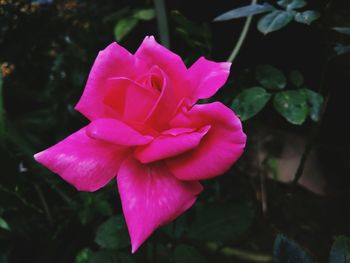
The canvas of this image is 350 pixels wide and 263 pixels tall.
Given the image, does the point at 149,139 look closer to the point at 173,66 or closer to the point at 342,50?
the point at 173,66

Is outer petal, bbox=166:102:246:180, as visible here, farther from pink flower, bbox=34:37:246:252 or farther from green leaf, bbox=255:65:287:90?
green leaf, bbox=255:65:287:90

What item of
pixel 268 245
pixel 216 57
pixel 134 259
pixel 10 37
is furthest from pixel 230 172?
pixel 10 37

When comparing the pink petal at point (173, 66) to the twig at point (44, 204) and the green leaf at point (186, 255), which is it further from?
the twig at point (44, 204)

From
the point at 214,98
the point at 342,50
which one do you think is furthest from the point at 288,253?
the point at 214,98

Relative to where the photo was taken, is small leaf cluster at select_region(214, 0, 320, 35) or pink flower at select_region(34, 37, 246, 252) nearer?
pink flower at select_region(34, 37, 246, 252)

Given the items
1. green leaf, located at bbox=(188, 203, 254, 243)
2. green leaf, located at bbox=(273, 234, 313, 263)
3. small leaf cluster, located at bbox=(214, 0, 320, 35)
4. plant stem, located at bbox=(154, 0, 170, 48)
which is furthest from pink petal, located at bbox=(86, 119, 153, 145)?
plant stem, located at bbox=(154, 0, 170, 48)

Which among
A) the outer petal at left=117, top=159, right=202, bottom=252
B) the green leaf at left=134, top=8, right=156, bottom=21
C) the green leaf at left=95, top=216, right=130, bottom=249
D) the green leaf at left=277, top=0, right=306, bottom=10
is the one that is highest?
the green leaf at left=277, top=0, right=306, bottom=10

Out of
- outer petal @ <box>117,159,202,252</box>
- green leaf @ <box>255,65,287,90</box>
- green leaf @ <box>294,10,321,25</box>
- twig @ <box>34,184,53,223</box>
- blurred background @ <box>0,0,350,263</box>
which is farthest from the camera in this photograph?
twig @ <box>34,184,53,223</box>
